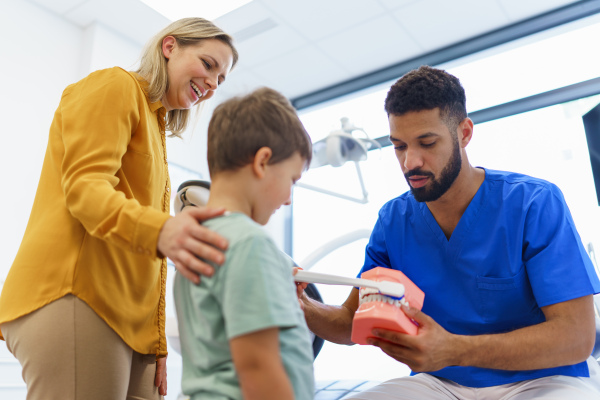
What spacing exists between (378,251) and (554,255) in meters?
0.45

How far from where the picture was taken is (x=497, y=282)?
1205mm

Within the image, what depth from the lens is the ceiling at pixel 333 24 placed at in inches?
117

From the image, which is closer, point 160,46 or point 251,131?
point 251,131

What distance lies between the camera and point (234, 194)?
Answer: 30.1 inches

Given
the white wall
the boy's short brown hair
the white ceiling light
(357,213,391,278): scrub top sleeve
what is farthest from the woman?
the white ceiling light

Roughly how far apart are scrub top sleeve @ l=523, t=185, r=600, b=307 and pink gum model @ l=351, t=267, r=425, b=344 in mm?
313

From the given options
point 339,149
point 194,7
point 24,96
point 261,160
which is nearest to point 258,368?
point 261,160

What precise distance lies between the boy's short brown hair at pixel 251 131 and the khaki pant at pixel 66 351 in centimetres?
36

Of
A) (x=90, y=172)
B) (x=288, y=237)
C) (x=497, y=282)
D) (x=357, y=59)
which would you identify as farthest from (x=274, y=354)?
(x=288, y=237)

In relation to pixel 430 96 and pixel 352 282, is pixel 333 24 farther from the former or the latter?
pixel 352 282

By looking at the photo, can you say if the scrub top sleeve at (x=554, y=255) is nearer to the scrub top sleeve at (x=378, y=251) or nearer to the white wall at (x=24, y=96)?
the scrub top sleeve at (x=378, y=251)

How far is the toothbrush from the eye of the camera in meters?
0.87

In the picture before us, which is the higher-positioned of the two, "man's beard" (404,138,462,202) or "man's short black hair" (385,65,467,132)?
"man's short black hair" (385,65,467,132)

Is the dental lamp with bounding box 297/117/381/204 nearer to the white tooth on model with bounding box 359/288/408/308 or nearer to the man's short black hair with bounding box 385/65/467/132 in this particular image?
the man's short black hair with bounding box 385/65/467/132
